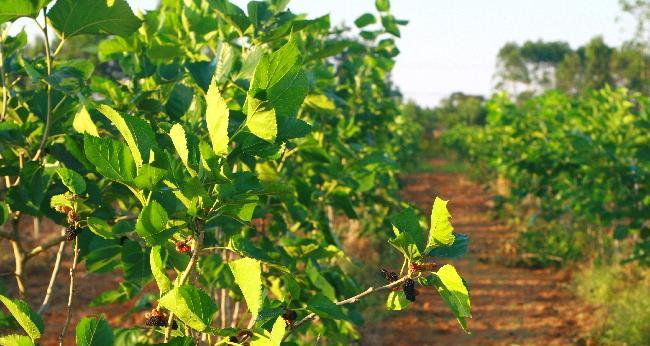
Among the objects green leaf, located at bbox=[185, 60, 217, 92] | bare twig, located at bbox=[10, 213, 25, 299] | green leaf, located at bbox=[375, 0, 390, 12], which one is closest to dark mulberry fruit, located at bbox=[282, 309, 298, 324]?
green leaf, located at bbox=[185, 60, 217, 92]

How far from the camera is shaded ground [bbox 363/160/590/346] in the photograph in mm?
6039

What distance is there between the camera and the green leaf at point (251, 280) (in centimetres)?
97

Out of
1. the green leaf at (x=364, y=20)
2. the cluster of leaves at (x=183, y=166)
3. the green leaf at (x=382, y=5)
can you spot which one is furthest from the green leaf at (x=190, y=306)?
the green leaf at (x=382, y=5)

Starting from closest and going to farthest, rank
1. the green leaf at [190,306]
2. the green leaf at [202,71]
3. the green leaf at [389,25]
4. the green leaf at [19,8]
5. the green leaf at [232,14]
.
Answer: the green leaf at [190,306] → the green leaf at [19,8] → the green leaf at [202,71] → the green leaf at [232,14] → the green leaf at [389,25]

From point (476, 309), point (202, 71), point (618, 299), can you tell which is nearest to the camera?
point (202, 71)

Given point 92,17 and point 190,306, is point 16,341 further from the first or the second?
point 92,17

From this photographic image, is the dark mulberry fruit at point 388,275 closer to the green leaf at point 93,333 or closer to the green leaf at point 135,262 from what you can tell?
the green leaf at point 93,333

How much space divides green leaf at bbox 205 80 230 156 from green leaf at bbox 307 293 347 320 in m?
0.31

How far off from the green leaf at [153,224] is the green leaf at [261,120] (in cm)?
19

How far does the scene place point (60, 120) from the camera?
1.84 metres

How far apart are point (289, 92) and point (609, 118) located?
6727 millimetres

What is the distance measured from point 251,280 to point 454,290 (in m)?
0.31

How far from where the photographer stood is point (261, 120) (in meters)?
1.03

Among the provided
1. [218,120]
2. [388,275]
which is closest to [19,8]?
[218,120]
